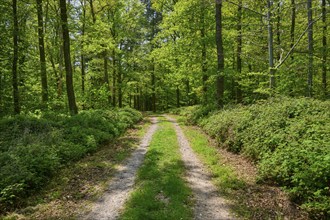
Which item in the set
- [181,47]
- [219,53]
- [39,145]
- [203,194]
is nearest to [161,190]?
[203,194]

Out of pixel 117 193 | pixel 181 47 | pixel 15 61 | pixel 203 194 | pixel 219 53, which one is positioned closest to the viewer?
pixel 203 194

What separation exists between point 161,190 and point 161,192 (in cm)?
11

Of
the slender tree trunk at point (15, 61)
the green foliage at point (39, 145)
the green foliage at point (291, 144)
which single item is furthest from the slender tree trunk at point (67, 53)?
the green foliage at point (291, 144)

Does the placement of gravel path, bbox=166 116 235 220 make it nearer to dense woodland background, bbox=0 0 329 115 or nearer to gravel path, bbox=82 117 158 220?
gravel path, bbox=82 117 158 220

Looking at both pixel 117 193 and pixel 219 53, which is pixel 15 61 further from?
pixel 219 53

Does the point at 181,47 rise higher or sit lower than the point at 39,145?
higher

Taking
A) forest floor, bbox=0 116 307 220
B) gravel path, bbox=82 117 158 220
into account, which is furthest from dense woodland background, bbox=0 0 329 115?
gravel path, bbox=82 117 158 220

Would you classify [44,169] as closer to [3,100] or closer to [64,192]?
[64,192]

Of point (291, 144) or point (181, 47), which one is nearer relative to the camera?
point (291, 144)

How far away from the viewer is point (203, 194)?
6102 mm

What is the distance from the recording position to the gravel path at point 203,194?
16.8ft

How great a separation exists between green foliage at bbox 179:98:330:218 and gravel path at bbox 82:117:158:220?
11.7 ft

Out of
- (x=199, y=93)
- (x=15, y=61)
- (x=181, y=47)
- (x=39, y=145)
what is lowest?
(x=39, y=145)

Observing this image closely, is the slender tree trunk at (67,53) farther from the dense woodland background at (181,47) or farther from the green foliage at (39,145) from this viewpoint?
the green foliage at (39,145)
